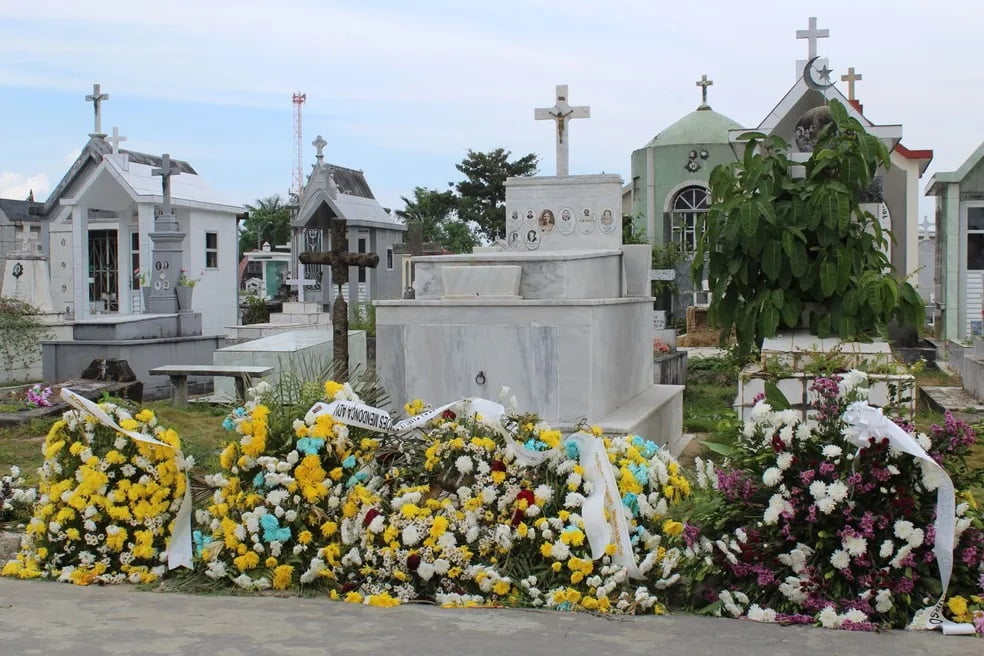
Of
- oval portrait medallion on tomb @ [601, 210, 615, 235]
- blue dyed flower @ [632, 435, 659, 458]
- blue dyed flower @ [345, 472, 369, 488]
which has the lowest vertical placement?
blue dyed flower @ [345, 472, 369, 488]

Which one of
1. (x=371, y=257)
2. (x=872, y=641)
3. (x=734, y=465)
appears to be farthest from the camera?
(x=371, y=257)

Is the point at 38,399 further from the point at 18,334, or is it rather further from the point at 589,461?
the point at 589,461

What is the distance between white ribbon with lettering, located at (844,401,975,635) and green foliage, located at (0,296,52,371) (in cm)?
1352

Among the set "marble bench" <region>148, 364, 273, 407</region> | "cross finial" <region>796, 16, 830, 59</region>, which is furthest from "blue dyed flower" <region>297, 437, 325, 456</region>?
"cross finial" <region>796, 16, 830, 59</region>

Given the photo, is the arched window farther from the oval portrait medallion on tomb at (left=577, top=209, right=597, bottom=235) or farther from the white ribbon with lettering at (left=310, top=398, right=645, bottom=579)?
the white ribbon with lettering at (left=310, top=398, right=645, bottom=579)

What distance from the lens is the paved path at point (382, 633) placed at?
342cm

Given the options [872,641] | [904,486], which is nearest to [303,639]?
[872,641]

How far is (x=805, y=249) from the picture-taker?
8.05m

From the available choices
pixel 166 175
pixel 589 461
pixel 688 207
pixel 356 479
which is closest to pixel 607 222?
pixel 589 461

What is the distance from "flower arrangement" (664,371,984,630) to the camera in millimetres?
3768

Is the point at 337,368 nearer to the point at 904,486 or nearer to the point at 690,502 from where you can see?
the point at 690,502

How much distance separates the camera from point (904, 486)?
12.8ft

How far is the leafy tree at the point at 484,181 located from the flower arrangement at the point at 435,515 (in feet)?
116

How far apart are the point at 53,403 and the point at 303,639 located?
25.0 feet
